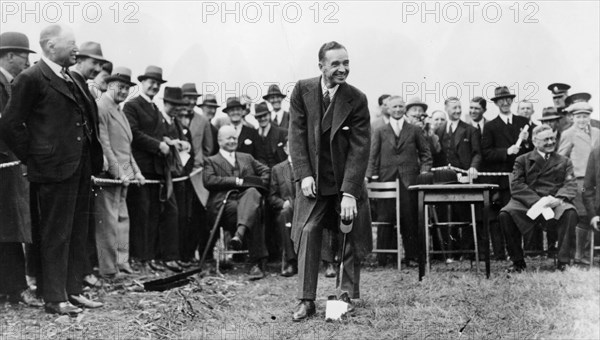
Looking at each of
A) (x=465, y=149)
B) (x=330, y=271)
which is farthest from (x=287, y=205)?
(x=465, y=149)

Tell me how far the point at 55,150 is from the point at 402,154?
16.6ft

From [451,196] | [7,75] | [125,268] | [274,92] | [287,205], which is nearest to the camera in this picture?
[7,75]

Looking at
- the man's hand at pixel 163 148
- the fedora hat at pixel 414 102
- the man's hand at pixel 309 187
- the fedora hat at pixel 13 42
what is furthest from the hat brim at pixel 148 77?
the man's hand at pixel 309 187

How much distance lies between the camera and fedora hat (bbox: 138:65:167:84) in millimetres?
8539

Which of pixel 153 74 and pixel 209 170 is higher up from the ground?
pixel 153 74

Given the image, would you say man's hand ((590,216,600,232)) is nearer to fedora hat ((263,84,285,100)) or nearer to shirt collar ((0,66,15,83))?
fedora hat ((263,84,285,100))

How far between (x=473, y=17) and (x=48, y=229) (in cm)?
495

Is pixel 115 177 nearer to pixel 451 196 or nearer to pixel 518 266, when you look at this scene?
pixel 451 196

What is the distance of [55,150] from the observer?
5.42 metres

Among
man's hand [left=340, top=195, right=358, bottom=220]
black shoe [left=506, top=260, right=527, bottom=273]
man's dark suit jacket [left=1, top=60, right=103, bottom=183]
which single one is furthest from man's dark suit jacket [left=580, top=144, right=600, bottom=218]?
man's dark suit jacket [left=1, top=60, right=103, bottom=183]

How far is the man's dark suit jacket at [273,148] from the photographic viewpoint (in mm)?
9844

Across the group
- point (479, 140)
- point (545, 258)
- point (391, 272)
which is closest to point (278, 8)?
point (391, 272)

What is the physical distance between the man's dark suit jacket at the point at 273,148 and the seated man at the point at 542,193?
127 inches

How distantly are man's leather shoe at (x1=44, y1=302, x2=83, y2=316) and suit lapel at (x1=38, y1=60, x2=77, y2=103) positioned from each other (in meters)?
1.65
